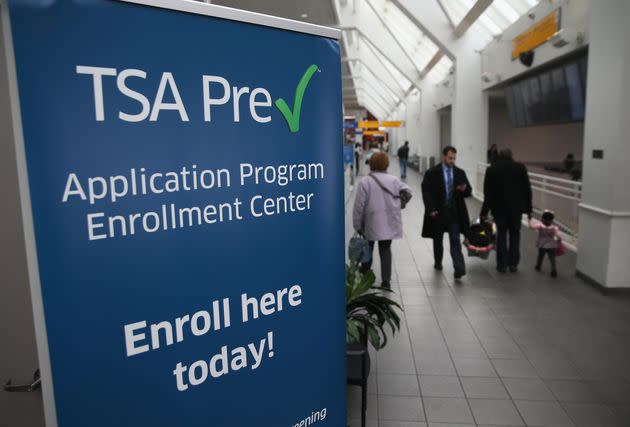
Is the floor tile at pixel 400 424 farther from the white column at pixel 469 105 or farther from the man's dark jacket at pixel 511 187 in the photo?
the white column at pixel 469 105


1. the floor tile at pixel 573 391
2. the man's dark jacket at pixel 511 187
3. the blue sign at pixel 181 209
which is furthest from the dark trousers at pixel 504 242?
the blue sign at pixel 181 209

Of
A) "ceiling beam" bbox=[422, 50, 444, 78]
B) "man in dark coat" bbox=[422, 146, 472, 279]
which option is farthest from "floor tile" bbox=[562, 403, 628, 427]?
"ceiling beam" bbox=[422, 50, 444, 78]

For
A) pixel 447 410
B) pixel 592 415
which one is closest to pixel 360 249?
pixel 447 410

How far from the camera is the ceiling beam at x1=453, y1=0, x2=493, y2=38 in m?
11.0

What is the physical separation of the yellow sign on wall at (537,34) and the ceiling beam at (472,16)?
3.59 feet

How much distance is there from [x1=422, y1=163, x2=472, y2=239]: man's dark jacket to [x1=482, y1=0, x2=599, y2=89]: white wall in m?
2.61

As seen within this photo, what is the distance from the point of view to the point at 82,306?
113cm

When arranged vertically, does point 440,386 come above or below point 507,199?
below

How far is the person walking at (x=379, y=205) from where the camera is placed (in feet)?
17.8

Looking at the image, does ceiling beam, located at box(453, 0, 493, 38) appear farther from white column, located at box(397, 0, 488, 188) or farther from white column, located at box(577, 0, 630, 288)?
white column, located at box(577, 0, 630, 288)

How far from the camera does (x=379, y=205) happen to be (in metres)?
5.46

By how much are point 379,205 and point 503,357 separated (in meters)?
2.10

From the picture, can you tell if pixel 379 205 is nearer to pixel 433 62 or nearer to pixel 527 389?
pixel 527 389

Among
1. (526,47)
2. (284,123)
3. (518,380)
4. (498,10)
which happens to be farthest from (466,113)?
(284,123)
